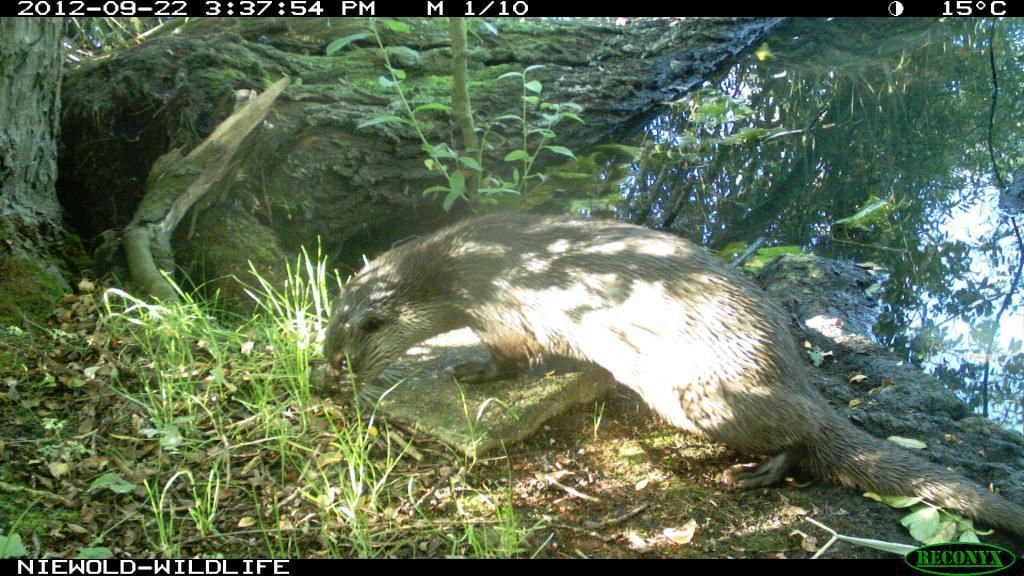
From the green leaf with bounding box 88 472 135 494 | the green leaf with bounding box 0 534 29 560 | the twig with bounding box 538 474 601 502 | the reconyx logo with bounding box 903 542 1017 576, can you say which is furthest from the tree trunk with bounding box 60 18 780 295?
the reconyx logo with bounding box 903 542 1017 576

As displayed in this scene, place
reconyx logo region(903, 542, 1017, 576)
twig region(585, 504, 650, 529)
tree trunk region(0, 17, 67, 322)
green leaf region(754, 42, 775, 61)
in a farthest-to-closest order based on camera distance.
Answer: green leaf region(754, 42, 775, 61)
tree trunk region(0, 17, 67, 322)
twig region(585, 504, 650, 529)
reconyx logo region(903, 542, 1017, 576)

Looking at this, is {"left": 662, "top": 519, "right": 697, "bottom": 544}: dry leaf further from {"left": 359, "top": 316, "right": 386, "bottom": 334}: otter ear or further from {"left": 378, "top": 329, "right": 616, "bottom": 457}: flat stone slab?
{"left": 359, "top": 316, "right": 386, "bottom": 334}: otter ear

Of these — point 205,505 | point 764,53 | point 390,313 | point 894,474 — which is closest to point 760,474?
point 894,474

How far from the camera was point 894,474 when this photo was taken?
2932 mm

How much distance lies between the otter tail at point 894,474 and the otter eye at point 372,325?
6.97 ft

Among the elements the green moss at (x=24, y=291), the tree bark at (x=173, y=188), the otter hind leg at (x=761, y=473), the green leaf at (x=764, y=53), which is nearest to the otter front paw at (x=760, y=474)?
the otter hind leg at (x=761, y=473)

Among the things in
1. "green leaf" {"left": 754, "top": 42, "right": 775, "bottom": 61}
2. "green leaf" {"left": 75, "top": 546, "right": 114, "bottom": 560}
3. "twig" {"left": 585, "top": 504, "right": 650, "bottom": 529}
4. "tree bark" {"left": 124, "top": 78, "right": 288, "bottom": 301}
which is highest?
"green leaf" {"left": 754, "top": 42, "right": 775, "bottom": 61}

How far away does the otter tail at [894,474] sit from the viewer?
9.03 feet

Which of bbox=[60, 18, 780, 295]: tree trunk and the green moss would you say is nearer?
the green moss

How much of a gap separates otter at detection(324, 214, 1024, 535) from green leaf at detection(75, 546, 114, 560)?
137 cm

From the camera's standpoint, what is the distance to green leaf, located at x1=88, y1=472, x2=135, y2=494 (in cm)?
284

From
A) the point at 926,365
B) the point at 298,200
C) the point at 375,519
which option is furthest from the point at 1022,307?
the point at 298,200

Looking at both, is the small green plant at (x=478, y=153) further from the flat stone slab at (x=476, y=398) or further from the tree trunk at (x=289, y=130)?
the flat stone slab at (x=476, y=398)
